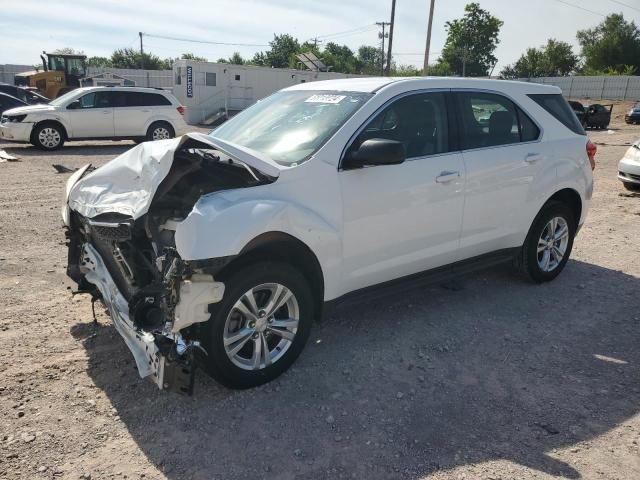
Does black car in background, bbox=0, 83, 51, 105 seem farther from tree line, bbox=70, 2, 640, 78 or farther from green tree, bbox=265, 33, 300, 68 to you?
green tree, bbox=265, 33, 300, 68

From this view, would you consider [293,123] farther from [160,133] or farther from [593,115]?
[593,115]

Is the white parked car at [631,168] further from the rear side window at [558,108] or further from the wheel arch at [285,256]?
the wheel arch at [285,256]

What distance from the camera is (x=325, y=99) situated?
406 cm

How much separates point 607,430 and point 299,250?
2.12 metres

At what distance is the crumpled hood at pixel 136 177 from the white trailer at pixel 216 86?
886 inches

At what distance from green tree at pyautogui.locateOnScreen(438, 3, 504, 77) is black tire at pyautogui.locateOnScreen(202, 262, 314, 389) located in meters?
65.9

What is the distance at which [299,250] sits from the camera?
11.1ft

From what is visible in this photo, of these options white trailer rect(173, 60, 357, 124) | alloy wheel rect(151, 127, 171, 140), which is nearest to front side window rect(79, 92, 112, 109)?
alloy wheel rect(151, 127, 171, 140)

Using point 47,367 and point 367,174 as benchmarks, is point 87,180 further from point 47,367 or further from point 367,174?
point 367,174

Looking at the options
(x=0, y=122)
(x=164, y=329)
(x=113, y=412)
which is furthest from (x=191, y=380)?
(x=0, y=122)

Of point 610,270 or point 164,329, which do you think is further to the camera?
point 610,270

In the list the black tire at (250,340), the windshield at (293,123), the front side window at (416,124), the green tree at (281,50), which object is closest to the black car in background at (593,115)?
the front side window at (416,124)

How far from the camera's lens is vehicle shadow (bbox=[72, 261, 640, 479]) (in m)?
2.81

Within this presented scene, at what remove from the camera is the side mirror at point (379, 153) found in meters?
3.42
